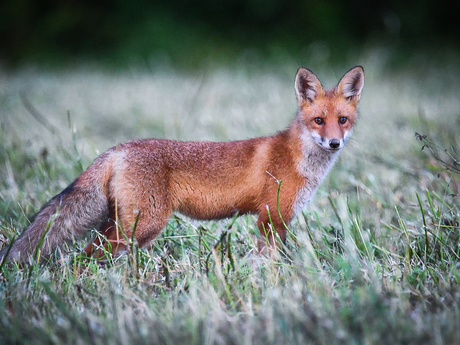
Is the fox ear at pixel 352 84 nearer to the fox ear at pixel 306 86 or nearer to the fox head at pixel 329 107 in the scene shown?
the fox head at pixel 329 107

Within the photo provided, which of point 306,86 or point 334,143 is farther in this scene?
point 306,86

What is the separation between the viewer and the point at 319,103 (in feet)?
9.87

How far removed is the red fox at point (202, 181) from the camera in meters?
2.55

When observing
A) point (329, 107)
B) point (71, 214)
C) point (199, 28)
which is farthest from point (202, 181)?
point (199, 28)

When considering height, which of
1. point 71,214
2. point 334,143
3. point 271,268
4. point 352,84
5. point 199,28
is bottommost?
point 271,268

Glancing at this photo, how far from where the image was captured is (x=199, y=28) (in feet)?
41.0

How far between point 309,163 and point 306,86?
60 cm

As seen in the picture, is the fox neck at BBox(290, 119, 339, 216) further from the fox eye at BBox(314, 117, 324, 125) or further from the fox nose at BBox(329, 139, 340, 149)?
the fox nose at BBox(329, 139, 340, 149)

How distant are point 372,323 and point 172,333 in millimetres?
810

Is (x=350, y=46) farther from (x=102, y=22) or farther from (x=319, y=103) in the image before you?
(x=319, y=103)

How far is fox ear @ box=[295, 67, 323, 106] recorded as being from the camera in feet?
9.98

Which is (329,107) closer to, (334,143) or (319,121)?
(319,121)

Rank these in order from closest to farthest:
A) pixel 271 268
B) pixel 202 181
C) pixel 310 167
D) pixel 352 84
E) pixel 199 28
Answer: pixel 271 268 < pixel 202 181 < pixel 310 167 < pixel 352 84 < pixel 199 28

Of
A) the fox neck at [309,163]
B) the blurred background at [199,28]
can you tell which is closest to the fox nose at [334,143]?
the fox neck at [309,163]
